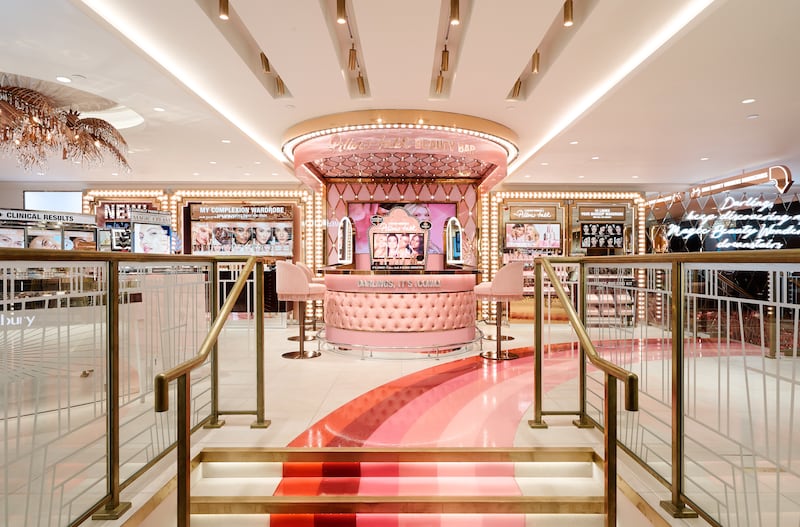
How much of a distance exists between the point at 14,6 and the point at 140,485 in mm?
3022

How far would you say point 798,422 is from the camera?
312cm

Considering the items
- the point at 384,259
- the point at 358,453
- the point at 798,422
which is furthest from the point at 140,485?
the point at 384,259

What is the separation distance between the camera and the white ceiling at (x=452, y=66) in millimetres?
3020

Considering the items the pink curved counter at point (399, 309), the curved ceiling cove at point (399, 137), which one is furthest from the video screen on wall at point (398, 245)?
the pink curved counter at point (399, 309)

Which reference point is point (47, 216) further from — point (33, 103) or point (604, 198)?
point (604, 198)

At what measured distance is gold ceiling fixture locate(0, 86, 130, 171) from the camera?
4355 mm

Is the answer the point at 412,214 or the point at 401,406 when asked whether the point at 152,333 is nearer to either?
the point at 401,406

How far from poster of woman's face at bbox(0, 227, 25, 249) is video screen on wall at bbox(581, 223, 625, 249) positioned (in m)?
9.43

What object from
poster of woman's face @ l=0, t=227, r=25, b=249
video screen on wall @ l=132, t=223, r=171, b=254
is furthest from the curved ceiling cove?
poster of woman's face @ l=0, t=227, r=25, b=249

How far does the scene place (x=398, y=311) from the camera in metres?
5.22

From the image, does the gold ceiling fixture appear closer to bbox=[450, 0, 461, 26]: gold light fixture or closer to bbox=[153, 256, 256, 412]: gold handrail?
bbox=[153, 256, 256, 412]: gold handrail

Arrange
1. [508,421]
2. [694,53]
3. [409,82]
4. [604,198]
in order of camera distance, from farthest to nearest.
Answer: [604,198]
[409,82]
[694,53]
[508,421]

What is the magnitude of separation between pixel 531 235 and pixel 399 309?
14.8 feet

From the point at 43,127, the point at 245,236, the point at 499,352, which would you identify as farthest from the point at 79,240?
the point at 499,352
